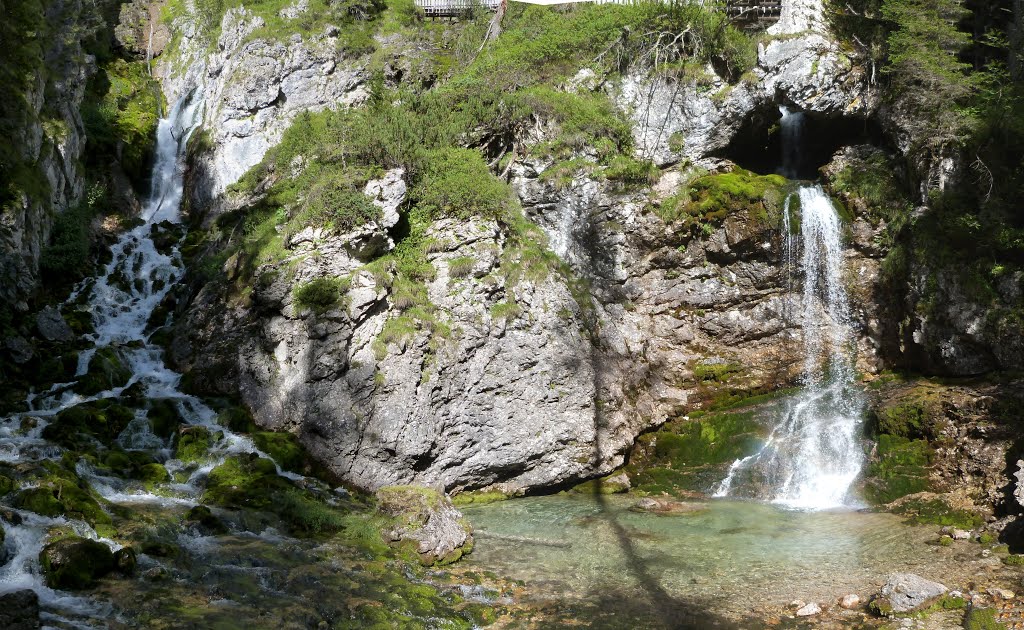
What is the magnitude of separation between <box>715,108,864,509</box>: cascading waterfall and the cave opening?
2.98 m

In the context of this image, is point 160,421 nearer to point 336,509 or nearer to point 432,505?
point 336,509

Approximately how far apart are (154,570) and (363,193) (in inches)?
411

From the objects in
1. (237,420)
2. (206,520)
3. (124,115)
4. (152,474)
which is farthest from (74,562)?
(124,115)

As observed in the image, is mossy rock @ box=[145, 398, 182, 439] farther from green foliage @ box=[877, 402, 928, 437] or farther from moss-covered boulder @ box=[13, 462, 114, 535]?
green foliage @ box=[877, 402, 928, 437]

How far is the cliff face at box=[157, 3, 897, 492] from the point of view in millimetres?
14102

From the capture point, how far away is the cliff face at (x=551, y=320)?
14102 mm

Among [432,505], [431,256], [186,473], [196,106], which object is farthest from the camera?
[196,106]

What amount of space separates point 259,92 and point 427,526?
63.3ft

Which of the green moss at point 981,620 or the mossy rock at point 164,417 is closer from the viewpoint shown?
the green moss at point 981,620

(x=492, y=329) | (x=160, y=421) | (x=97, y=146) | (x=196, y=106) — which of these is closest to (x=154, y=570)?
(x=160, y=421)

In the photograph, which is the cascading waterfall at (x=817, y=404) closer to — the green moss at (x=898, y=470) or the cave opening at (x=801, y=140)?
the green moss at (x=898, y=470)

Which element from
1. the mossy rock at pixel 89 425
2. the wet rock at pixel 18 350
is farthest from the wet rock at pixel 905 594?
the wet rock at pixel 18 350

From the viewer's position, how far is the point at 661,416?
16156 mm

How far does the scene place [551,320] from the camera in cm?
Answer: 1543
